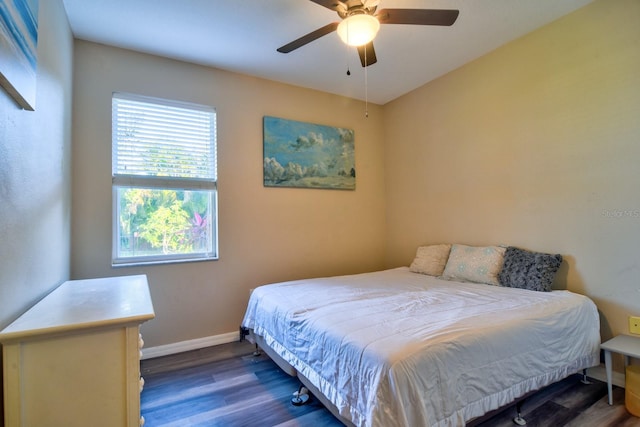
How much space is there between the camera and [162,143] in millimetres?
2865

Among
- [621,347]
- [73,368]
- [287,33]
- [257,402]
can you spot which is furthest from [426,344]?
[287,33]

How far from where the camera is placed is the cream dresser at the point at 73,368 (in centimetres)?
101

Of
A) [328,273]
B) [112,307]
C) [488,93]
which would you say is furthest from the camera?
[328,273]

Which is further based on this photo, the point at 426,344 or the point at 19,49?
the point at 426,344

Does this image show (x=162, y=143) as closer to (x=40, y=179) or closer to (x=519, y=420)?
(x=40, y=179)

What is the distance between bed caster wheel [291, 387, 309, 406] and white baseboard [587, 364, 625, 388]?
6.99 feet

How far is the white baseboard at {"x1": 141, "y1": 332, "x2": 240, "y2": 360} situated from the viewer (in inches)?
108

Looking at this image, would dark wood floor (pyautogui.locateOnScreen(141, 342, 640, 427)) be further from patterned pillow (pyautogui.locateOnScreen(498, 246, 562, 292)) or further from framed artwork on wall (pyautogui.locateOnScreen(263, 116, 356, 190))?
framed artwork on wall (pyautogui.locateOnScreen(263, 116, 356, 190))

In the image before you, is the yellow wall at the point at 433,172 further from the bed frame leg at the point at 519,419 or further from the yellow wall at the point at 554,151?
the bed frame leg at the point at 519,419

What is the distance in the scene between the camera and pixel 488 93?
298cm

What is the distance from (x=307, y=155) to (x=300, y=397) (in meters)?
2.45

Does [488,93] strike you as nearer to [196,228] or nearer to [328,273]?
[328,273]

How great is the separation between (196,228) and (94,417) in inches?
81.0

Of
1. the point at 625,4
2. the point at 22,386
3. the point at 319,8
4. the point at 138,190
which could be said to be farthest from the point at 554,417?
the point at 138,190
